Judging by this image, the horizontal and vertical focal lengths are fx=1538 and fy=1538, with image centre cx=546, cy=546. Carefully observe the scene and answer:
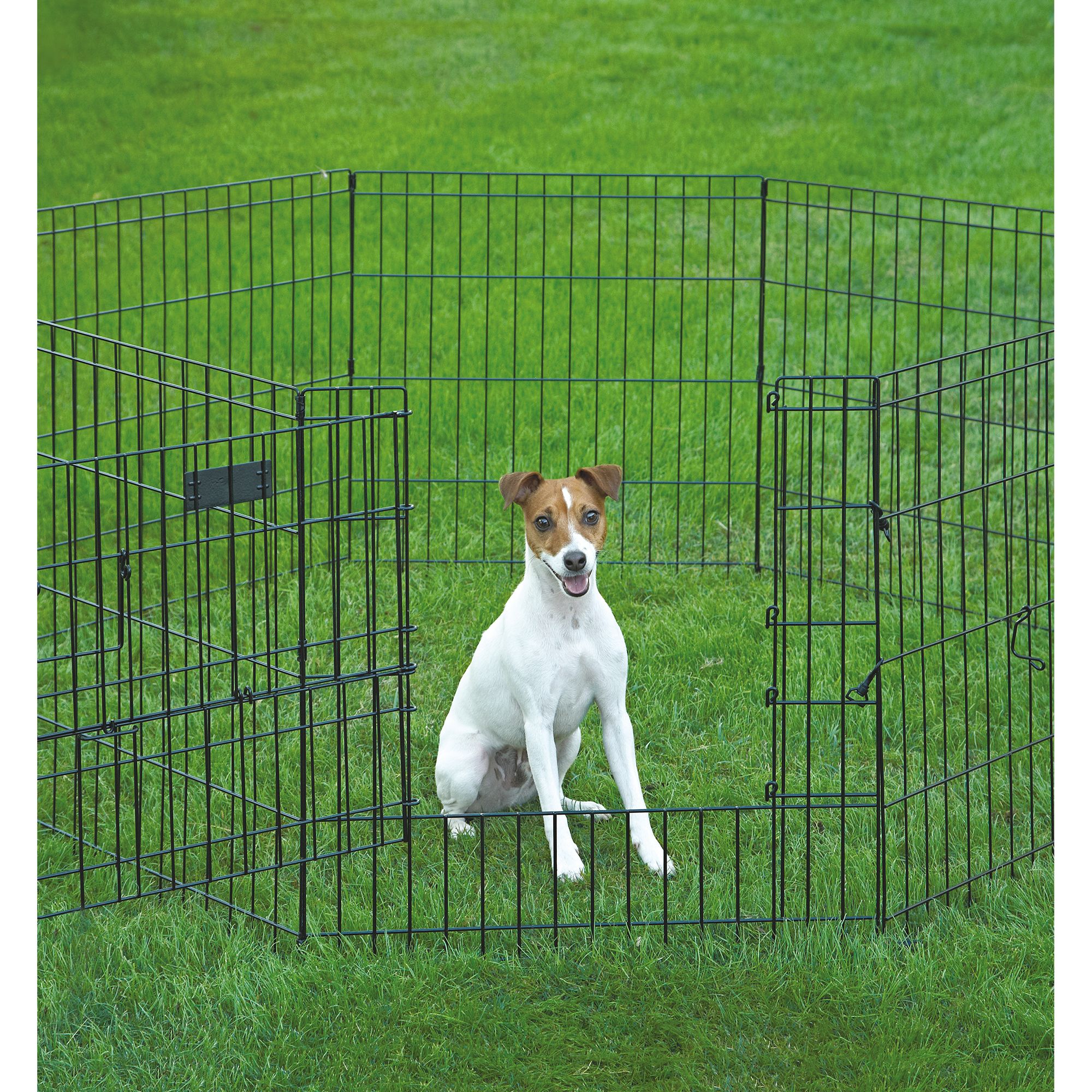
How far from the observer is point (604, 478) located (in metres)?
5.83

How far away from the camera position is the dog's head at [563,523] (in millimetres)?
5582

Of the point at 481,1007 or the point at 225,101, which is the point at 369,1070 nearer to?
the point at 481,1007

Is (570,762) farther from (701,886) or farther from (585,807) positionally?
(701,886)

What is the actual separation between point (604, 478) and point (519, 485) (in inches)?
13.8

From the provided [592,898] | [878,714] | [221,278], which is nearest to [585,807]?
[592,898]

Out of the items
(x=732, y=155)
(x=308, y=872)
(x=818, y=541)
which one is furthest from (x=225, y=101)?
(x=308, y=872)

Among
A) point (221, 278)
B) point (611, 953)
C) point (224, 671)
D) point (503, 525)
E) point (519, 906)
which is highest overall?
point (221, 278)

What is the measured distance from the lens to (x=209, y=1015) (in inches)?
197

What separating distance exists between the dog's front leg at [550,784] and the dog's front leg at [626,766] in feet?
0.74

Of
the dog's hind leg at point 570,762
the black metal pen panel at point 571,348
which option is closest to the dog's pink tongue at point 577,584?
the dog's hind leg at point 570,762

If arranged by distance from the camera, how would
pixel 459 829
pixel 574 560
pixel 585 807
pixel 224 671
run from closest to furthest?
pixel 574 560, pixel 459 829, pixel 585 807, pixel 224 671

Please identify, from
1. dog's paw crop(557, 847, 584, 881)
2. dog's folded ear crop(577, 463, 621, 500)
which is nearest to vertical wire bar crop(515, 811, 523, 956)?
dog's paw crop(557, 847, 584, 881)

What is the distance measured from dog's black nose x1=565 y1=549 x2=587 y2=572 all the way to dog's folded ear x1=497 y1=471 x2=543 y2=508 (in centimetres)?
31

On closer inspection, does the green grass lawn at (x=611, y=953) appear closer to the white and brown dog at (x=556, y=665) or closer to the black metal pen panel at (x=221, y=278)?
the white and brown dog at (x=556, y=665)
